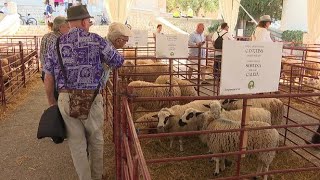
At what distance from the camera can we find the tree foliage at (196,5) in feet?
101

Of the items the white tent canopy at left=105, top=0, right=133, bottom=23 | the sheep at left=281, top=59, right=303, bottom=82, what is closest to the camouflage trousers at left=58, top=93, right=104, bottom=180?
the sheep at left=281, top=59, right=303, bottom=82

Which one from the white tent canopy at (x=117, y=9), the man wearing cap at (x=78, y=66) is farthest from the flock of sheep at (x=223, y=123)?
the white tent canopy at (x=117, y=9)

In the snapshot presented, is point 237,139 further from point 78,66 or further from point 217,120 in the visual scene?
point 78,66

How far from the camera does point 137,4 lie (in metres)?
22.2

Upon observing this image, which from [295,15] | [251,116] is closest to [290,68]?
[251,116]

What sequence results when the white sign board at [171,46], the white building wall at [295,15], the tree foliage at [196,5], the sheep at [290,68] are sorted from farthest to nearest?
the tree foliage at [196,5], the white building wall at [295,15], the white sign board at [171,46], the sheep at [290,68]

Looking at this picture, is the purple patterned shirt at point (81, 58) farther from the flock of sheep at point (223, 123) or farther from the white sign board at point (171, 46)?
the white sign board at point (171, 46)

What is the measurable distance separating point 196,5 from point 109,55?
99.1ft

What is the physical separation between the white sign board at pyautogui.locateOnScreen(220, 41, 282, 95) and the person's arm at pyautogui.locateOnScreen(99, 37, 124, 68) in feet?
2.96

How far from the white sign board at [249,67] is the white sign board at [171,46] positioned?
9.14 feet

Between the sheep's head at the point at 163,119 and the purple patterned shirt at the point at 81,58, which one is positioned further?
the sheep's head at the point at 163,119

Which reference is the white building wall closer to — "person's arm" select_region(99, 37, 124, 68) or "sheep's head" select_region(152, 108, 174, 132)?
"sheep's head" select_region(152, 108, 174, 132)

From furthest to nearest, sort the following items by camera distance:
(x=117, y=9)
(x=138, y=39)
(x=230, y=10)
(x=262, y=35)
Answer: (x=230, y=10)
(x=117, y=9)
(x=138, y=39)
(x=262, y=35)

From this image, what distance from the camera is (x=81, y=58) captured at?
2.58 meters
